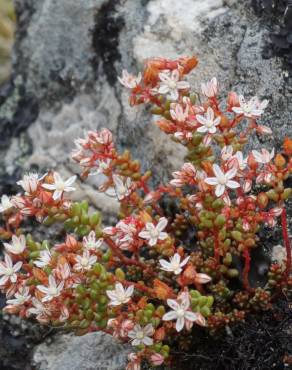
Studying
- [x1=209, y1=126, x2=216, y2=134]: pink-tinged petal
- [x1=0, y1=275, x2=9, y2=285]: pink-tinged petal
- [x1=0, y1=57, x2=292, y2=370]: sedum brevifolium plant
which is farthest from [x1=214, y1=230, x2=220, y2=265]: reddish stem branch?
[x1=0, y1=275, x2=9, y2=285]: pink-tinged petal

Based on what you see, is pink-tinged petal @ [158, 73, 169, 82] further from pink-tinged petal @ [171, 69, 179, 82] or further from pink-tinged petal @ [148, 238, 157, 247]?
pink-tinged petal @ [148, 238, 157, 247]

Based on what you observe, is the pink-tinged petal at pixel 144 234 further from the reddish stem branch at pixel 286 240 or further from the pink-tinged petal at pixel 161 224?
the reddish stem branch at pixel 286 240

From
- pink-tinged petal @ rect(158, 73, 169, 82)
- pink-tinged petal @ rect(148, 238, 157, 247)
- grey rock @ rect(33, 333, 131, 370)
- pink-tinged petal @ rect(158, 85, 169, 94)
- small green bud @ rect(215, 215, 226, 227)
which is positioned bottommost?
grey rock @ rect(33, 333, 131, 370)

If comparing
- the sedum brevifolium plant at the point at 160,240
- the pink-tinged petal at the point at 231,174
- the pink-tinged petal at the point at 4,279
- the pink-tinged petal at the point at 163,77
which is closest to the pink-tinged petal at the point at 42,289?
the sedum brevifolium plant at the point at 160,240

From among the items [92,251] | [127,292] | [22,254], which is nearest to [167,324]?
[127,292]

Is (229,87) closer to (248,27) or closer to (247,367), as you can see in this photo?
(248,27)

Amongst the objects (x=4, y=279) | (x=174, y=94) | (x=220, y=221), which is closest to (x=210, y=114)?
(x=174, y=94)

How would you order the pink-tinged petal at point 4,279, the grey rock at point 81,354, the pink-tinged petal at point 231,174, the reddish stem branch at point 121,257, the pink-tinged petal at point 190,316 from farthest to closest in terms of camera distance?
the grey rock at point 81,354
the reddish stem branch at point 121,257
the pink-tinged petal at point 4,279
the pink-tinged petal at point 231,174
the pink-tinged petal at point 190,316
